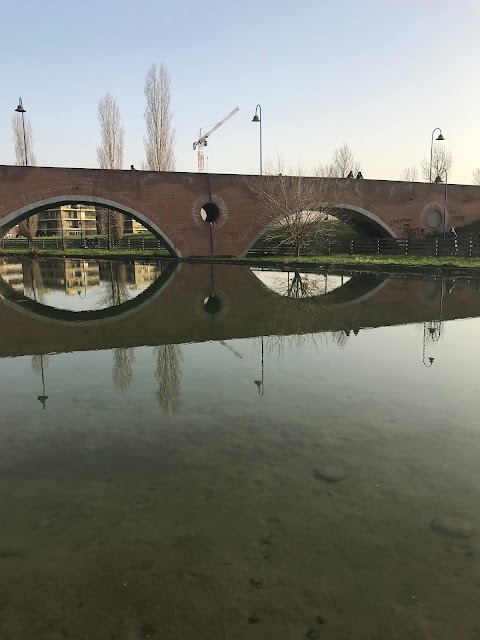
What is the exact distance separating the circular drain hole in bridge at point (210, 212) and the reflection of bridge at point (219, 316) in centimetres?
1904

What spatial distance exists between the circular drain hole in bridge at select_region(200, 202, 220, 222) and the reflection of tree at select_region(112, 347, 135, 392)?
93.1ft

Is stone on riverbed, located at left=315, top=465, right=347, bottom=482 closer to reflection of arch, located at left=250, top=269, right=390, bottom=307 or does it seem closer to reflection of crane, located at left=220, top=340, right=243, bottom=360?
reflection of crane, located at left=220, top=340, right=243, bottom=360

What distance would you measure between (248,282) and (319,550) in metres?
17.8

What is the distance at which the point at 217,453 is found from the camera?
4574 millimetres

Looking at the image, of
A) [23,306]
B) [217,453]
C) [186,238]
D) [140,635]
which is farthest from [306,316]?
[186,238]

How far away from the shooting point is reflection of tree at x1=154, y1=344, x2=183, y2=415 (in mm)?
5984

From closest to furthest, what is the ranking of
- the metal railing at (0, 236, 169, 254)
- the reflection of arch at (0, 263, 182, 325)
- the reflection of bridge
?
the reflection of bridge < the reflection of arch at (0, 263, 182, 325) < the metal railing at (0, 236, 169, 254)

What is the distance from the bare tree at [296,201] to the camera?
31891 mm

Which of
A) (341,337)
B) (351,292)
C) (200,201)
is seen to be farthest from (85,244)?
(341,337)

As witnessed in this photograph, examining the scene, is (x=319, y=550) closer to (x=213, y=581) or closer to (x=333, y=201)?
(x=213, y=581)

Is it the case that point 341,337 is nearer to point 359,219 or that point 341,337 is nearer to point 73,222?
point 359,219

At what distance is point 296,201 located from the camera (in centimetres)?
3284

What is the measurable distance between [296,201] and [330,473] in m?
30.4

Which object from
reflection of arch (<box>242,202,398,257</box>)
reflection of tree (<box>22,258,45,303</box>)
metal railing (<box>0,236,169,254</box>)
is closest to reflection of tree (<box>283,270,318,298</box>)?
reflection of tree (<box>22,258,45,303</box>)
